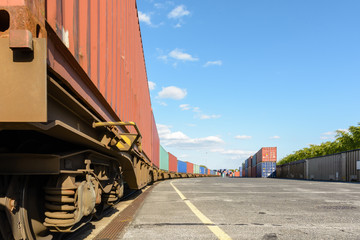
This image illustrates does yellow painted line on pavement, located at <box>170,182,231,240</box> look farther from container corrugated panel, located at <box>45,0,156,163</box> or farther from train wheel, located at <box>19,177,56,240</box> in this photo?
container corrugated panel, located at <box>45,0,156,163</box>

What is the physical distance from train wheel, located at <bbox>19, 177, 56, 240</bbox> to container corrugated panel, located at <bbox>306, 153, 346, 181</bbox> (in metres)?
33.7

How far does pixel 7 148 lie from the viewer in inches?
109

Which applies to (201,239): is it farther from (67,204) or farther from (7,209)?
(7,209)

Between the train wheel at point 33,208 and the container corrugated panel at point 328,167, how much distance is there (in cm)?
3368

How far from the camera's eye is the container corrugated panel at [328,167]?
31.6 metres

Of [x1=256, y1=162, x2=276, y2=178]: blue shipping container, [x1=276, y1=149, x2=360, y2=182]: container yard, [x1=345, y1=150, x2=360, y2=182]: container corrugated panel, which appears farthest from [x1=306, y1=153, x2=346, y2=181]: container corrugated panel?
[x1=256, y1=162, x2=276, y2=178]: blue shipping container

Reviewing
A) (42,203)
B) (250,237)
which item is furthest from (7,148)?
(250,237)

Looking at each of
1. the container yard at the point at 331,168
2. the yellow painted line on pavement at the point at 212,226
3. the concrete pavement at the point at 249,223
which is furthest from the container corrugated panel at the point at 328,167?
the yellow painted line on pavement at the point at 212,226

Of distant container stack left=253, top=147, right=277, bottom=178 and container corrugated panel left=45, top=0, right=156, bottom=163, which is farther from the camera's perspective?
distant container stack left=253, top=147, right=277, bottom=178

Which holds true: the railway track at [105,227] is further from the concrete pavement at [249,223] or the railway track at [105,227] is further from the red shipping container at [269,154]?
the red shipping container at [269,154]

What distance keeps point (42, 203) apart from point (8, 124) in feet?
5.26

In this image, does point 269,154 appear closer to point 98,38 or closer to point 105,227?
point 105,227

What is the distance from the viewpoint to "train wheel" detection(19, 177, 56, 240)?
9.06ft

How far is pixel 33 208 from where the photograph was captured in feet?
9.90
